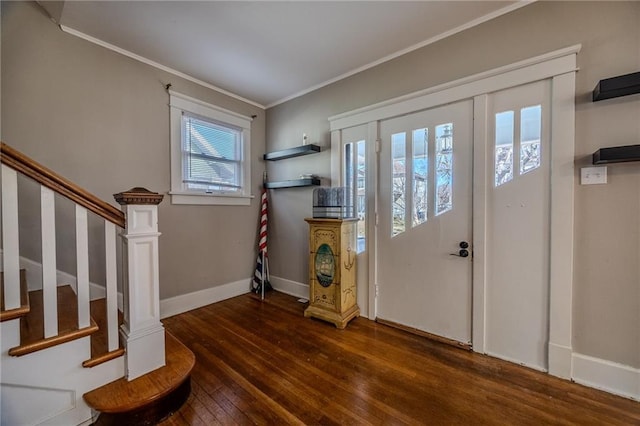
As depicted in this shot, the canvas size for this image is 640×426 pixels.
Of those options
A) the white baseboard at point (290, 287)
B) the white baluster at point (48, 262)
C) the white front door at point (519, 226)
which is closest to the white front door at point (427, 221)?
the white front door at point (519, 226)

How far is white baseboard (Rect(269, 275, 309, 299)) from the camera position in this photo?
3.41m

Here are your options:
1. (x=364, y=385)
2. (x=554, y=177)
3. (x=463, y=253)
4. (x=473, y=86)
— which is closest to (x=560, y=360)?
(x=463, y=253)

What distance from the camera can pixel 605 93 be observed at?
1.61 meters

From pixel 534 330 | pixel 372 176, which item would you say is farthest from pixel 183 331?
pixel 534 330

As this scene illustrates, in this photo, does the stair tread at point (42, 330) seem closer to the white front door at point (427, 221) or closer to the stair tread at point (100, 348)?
the stair tread at point (100, 348)

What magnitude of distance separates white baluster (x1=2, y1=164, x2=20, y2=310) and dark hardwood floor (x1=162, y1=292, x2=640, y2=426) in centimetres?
105

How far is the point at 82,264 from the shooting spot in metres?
1.43

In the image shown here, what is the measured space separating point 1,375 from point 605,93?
3636mm

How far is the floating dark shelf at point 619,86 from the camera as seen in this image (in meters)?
1.53

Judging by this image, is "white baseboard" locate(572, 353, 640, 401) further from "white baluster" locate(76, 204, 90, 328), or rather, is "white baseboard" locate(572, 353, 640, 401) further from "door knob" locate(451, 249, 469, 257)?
"white baluster" locate(76, 204, 90, 328)

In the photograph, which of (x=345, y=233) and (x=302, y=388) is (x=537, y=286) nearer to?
(x=345, y=233)

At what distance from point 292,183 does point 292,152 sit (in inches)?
15.8

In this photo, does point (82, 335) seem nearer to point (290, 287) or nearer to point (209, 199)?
point (209, 199)

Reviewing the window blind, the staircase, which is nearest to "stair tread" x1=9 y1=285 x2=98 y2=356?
the staircase
